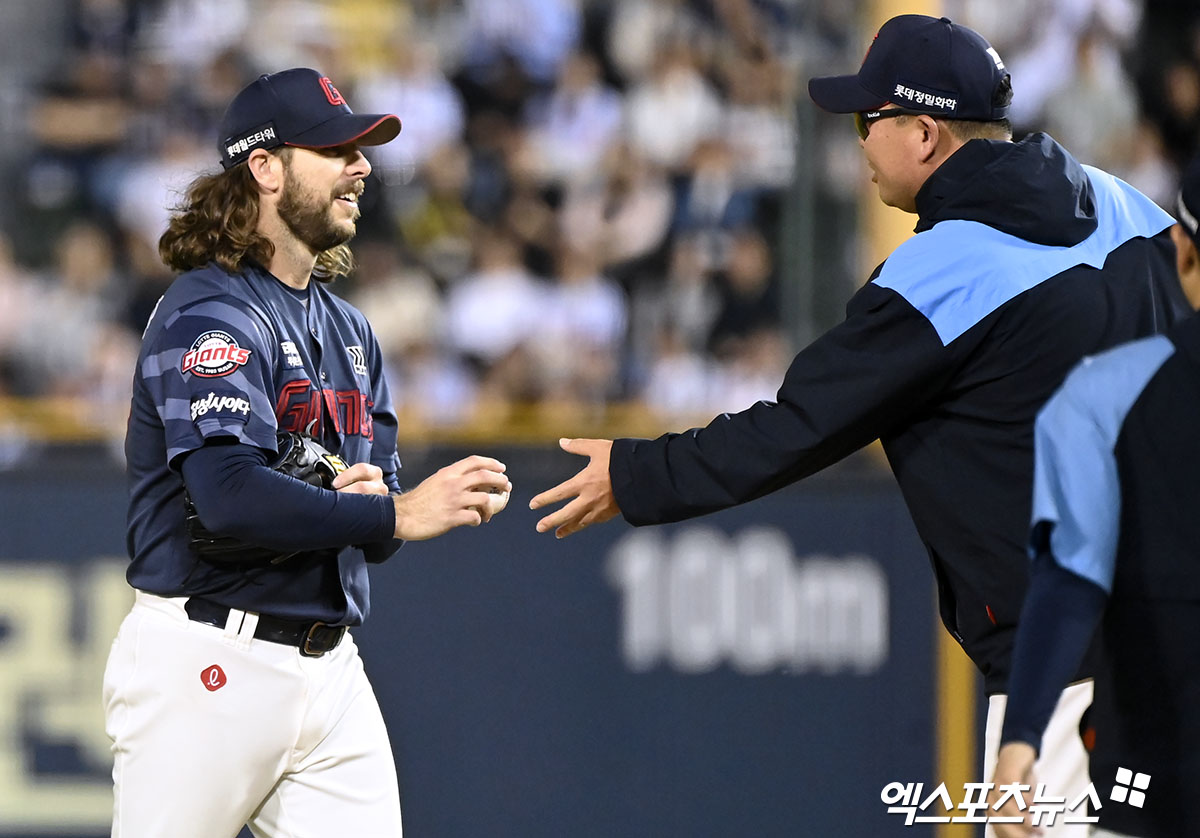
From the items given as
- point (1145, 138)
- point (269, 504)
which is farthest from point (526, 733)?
point (1145, 138)

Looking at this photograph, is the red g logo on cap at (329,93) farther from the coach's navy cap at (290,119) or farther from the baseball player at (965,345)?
the baseball player at (965,345)

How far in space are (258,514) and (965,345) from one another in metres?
1.60

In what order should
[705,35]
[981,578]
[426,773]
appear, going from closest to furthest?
[981,578], [426,773], [705,35]

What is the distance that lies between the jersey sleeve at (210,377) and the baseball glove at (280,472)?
Answer: 8 cm

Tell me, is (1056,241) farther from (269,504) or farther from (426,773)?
(426,773)

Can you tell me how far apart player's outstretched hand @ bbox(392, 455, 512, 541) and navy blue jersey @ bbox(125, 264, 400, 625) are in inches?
5.9

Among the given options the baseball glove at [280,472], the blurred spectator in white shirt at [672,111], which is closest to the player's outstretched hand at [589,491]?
the baseball glove at [280,472]

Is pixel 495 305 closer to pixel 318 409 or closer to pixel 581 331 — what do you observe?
pixel 581 331

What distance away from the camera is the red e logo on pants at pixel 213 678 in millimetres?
3678

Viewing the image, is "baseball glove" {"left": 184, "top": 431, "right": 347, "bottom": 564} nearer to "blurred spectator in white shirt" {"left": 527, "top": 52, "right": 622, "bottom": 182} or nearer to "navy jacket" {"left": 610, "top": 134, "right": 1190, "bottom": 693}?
"navy jacket" {"left": 610, "top": 134, "right": 1190, "bottom": 693}

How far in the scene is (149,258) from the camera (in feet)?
22.4

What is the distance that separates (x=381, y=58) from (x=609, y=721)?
3.70 m

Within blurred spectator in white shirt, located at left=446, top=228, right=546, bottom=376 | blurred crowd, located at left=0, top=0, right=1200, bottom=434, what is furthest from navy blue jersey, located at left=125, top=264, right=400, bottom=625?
blurred spectator in white shirt, located at left=446, top=228, right=546, bottom=376

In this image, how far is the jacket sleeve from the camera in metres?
3.40
